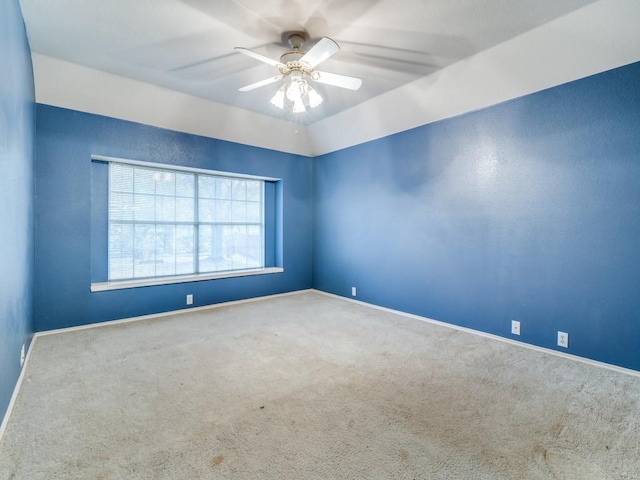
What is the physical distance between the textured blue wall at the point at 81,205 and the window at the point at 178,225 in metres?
0.16

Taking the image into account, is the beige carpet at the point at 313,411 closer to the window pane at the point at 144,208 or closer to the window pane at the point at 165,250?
the window pane at the point at 165,250

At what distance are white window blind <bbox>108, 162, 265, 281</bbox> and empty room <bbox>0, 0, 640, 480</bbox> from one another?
0.03m

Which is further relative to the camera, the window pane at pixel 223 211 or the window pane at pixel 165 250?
the window pane at pixel 223 211

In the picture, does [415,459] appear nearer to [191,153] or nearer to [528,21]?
[528,21]

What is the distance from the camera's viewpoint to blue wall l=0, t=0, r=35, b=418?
1765mm

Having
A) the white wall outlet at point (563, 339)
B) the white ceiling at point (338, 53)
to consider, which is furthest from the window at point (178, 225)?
the white wall outlet at point (563, 339)

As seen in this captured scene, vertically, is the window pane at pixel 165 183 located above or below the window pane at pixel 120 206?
above

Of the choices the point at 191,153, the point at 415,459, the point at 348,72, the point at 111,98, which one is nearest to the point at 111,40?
the point at 111,98

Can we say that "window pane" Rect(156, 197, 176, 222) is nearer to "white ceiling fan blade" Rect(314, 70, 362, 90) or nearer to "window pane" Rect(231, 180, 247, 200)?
"window pane" Rect(231, 180, 247, 200)

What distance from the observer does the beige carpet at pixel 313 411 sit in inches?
59.6

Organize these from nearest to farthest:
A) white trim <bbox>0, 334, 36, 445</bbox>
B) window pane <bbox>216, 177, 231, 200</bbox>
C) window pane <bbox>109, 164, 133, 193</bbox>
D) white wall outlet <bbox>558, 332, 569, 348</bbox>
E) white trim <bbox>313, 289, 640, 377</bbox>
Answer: white trim <bbox>0, 334, 36, 445</bbox>, white trim <bbox>313, 289, 640, 377</bbox>, white wall outlet <bbox>558, 332, 569, 348</bbox>, window pane <bbox>109, 164, 133, 193</bbox>, window pane <bbox>216, 177, 231, 200</bbox>

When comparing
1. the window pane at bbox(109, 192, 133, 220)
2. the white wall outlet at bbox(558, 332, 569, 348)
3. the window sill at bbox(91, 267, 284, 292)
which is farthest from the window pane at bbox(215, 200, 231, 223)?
the white wall outlet at bbox(558, 332, 569, 348)

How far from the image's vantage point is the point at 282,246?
523 centimetres

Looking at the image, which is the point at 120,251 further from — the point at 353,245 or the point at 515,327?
the point at 515,327
